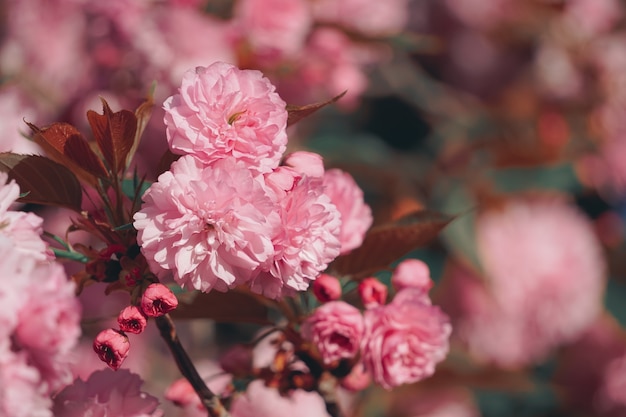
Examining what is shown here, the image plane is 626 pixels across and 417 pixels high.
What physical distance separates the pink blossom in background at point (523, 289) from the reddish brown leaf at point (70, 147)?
69 centimetres

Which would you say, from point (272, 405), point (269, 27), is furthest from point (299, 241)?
point (269, 27)

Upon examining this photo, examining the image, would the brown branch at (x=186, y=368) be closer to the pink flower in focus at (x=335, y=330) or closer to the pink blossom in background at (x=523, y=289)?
the pink flower in focus at (x=335, y=330)

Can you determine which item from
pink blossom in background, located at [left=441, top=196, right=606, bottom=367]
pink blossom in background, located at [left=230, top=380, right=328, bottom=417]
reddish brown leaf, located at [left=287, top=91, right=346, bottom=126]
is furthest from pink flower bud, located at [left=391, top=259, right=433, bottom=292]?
pink blossom in background, located at [left=441, top=196, right=606, bottom=367]

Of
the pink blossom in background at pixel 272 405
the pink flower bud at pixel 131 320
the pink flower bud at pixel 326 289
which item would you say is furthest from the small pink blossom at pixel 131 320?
the pink blossom in background at pixel 272 405

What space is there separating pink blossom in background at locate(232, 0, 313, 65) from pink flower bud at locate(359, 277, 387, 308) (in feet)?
1.37

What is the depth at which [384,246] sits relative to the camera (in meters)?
0.50

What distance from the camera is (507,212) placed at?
3.77 feet

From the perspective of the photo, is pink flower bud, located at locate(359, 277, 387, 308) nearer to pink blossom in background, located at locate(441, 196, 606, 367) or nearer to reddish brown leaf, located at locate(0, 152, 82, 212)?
reddish brown leaf, located at locate(0, 152, 82, 212)

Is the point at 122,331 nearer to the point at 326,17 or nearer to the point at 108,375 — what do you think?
the point at 108,375

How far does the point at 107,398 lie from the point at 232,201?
0.12 m

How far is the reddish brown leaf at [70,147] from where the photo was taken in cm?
42

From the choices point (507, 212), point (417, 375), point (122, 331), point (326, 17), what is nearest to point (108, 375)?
point (122, 331)

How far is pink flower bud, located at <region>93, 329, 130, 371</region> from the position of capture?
1.29ft

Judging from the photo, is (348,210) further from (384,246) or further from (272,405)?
(272,405)
